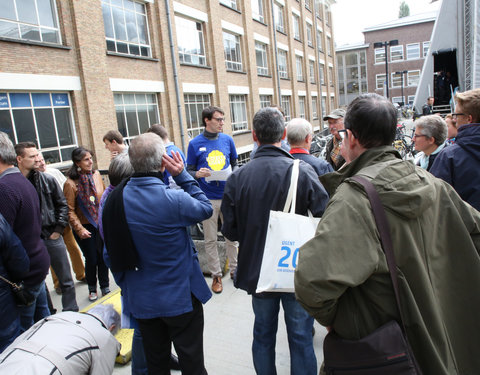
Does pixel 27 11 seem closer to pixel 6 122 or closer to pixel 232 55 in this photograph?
pixel 6 122

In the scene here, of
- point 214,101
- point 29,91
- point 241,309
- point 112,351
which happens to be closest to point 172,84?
point 214,101

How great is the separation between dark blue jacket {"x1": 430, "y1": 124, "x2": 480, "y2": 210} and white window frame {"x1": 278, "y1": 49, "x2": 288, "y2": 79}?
2407 centimetres

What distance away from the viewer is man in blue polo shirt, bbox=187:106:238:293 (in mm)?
4422

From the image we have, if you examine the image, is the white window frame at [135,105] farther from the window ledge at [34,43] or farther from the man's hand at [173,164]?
the man's hand at [173,164]

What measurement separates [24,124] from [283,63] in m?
21.1

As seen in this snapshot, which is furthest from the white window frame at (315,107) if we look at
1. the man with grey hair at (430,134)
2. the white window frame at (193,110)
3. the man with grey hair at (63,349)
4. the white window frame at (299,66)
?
the man with grey hair at (63,349)

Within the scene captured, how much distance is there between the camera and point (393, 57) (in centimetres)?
5362

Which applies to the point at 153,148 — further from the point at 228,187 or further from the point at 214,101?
the point at 214,101

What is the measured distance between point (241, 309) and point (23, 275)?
86.5 inches

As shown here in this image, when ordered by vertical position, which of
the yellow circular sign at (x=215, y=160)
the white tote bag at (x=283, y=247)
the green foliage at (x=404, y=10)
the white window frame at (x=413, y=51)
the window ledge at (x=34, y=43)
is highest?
the green foliage at (x=404, y=10)

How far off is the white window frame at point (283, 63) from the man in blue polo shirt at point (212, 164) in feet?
72.8

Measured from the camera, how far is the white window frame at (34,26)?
30.6ft

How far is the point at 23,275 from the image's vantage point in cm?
257

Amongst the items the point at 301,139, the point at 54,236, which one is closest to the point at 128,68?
the point at 54,236
